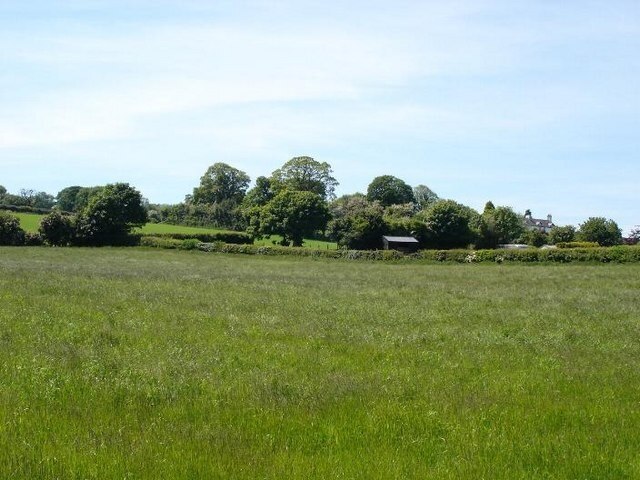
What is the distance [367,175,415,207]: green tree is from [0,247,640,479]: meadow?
5448 inches

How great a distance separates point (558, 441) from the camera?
852cm

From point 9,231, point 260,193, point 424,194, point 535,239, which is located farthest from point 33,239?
point 424,194

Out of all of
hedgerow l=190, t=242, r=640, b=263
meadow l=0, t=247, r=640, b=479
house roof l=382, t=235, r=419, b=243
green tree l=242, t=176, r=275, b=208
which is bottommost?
meadow l=0, t=247, r=640, b=479

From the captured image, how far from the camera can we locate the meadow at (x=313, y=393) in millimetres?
7609

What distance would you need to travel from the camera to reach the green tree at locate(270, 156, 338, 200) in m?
148

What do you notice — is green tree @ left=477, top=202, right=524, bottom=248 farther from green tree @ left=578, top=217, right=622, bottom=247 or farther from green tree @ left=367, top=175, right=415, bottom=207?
green tree @ left=367, top=175, right=415, bottom=207

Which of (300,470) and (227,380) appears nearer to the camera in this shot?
(300,470)

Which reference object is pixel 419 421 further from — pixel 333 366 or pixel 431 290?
pixel 431 290

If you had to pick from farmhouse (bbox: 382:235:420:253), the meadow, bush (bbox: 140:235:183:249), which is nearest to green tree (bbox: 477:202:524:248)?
farmhouse (bbox: 382:235:420:253)

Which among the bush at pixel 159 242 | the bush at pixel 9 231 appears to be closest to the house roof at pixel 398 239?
the bush at pixel 159 242

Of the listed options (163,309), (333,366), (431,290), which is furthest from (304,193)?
(333,366)

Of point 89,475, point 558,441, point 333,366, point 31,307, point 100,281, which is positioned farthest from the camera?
point 100,281

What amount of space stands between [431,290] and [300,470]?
1083 inches

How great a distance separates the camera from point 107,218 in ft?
306
